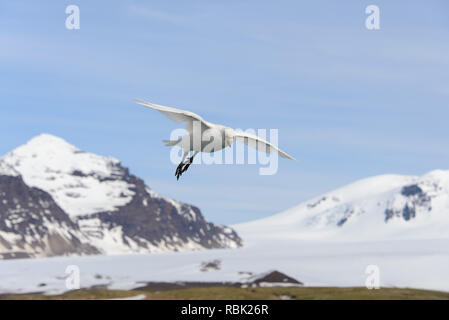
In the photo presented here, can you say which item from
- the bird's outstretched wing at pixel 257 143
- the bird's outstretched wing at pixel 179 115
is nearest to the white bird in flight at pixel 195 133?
the bird's outstretched wing at pixel 179 115

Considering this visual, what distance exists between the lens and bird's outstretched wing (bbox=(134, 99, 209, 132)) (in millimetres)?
20531

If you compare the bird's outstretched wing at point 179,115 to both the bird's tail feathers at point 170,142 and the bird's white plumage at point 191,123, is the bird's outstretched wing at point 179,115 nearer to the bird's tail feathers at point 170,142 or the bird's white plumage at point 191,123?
the bird's white plumage at point 191,123

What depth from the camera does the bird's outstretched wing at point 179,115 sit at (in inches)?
808

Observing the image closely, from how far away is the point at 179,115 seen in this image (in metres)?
21.2

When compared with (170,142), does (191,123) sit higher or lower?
higher

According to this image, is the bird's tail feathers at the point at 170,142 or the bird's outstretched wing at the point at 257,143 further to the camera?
the bird's outstretched wing at the point at 257,143

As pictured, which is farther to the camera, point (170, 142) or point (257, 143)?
point (257, 143)

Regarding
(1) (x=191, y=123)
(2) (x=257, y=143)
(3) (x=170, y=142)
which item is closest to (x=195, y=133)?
(1) (x=191, y=123)

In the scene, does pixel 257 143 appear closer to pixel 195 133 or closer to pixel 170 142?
pixel 170 142
